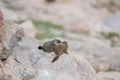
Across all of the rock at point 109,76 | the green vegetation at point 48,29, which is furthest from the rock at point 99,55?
the rock at point 109,76

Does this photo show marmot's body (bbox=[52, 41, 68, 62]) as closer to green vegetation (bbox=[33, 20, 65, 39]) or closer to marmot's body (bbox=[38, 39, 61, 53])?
marmot's body (bbox=[38, 39, 61, 53])

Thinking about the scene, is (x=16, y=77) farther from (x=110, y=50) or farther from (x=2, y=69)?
(x=110, y=50)

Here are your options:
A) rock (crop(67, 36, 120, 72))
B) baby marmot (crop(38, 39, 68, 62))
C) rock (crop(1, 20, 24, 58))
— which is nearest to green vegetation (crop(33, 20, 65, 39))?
rock (crop(67, 36, 120, 72))

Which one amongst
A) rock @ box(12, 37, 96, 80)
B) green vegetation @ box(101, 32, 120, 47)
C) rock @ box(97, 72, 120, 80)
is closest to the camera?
rock @ box(12, 37, 96, 80)

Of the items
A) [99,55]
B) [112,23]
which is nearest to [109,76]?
[99,55]

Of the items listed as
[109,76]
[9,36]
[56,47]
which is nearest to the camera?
[9,36]

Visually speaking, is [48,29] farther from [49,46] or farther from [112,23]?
[49,46]

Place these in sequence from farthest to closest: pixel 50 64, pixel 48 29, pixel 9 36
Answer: pixel 48 29
pixel 50 64
pixel 9 36

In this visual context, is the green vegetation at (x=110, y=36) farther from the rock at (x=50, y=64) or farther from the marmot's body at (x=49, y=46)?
the marmot's body at (x=49, y=46)
